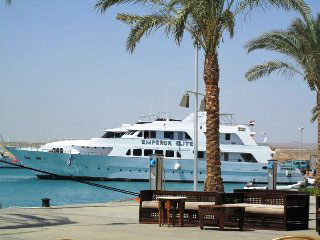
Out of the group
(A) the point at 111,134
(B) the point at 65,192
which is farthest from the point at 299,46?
(A) the point at 111,134

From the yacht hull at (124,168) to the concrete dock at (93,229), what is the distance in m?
46.3

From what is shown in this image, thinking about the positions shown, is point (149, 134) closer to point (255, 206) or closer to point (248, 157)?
point (248, 157)

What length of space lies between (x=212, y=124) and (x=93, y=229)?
8.15 m

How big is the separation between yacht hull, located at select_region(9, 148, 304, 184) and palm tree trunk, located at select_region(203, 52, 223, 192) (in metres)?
42.1

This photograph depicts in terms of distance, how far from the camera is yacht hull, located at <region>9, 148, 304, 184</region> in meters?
62.9

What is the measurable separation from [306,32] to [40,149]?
4298cm

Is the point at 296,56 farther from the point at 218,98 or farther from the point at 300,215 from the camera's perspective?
the point at 300,215

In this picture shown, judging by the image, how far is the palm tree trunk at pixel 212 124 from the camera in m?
20.1

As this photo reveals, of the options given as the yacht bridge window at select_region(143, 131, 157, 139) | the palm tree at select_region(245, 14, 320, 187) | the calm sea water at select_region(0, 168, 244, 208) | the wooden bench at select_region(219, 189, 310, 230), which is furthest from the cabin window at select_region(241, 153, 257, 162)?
the wooden bench at select_region(219, 189, 310, 230)

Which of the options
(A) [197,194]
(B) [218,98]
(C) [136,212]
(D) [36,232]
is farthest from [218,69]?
(D) [36,232]

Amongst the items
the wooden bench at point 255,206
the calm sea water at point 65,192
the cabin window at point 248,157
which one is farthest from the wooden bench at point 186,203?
the cabin window at point 248,157

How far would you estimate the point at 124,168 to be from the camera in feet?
207

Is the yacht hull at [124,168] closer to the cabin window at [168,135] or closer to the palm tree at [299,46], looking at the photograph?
the cabin window at [168,135]

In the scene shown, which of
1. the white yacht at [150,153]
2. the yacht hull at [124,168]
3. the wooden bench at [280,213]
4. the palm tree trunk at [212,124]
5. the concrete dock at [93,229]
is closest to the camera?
the concrete dock at [93,229]
